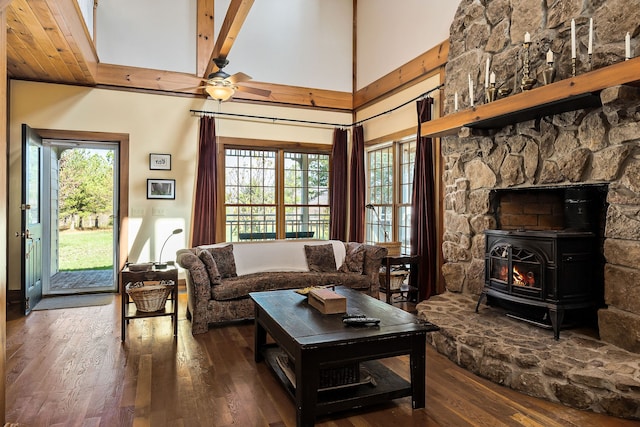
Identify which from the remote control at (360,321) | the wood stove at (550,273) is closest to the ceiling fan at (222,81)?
the remote control at (360,321)

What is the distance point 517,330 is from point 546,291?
1.29 feet

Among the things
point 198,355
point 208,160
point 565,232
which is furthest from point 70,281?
point 565,232

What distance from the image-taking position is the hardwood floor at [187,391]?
7.63 ft

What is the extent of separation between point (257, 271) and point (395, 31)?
402cm

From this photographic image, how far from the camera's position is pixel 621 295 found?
9.32 ft

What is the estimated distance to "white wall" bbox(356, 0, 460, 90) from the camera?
4.98m

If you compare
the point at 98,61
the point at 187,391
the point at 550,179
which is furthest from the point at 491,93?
the point at 98,61

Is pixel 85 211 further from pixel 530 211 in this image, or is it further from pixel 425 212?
pixel 530 211

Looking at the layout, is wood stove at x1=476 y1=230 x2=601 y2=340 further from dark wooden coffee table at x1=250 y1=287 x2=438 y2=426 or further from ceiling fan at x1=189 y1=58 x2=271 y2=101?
ceiling fan at x1=189 y1=58 x2=271 y2=101

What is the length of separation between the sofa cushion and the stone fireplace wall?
107 cm

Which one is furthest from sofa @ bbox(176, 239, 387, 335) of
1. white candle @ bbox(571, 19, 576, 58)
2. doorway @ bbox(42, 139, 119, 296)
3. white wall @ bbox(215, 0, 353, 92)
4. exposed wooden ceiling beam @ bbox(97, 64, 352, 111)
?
doorway @ bbox(42, 139, 119, 296)

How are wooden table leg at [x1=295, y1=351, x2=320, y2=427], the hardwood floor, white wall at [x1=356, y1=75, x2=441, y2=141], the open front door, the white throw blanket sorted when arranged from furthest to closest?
white wall at [x1=356, y1=75, x2=441, y2=141], the white throw blanket, the open front door, the hardwood floor, wooden table leg at [x1=295, y1=351, x2=320, y2=427]

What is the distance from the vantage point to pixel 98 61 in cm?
557

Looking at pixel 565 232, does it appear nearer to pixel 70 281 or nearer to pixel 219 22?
pixel 219 22
